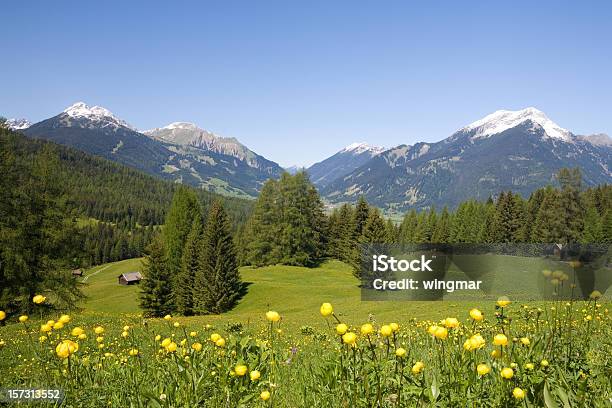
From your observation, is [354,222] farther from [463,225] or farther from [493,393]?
[493,393]

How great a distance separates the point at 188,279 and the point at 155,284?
3550 millimetres

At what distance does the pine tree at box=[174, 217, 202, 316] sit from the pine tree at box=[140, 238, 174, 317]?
1704 millimetres

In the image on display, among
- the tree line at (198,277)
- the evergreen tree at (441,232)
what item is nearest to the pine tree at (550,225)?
the evergreen tree at (441,232)

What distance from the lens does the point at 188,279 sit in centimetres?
4172

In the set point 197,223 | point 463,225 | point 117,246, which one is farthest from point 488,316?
point 117,246

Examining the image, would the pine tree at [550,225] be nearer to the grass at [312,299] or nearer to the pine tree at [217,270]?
the grass at [312,299]

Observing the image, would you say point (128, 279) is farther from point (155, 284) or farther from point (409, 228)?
point (409, 228)

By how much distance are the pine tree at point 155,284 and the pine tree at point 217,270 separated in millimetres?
3190

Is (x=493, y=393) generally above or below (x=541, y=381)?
below

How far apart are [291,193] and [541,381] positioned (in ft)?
195

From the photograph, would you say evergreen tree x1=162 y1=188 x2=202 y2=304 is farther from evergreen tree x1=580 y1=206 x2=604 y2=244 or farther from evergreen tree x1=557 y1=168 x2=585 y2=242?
evergreen tree x1=580 y1=206 x2=604 y2=244

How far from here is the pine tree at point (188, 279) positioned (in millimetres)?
41469

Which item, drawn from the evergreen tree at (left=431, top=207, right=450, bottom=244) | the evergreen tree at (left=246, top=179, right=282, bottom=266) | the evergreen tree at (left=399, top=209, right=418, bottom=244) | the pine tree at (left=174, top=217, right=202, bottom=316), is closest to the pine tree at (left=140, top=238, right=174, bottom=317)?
the pine tree at (left=174, top=217, right=202, bottom=316)

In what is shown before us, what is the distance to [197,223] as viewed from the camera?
45.8 meters
